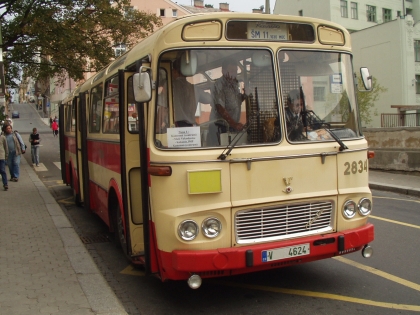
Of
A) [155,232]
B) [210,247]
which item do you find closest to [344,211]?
[210,247]

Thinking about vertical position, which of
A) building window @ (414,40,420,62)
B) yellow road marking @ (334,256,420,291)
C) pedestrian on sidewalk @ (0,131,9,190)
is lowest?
yellow road marking @ (334,256,420,291)

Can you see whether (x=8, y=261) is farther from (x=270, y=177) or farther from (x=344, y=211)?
(x=344, y=211)

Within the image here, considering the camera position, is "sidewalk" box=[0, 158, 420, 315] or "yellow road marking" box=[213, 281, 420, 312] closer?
"yellow road marking" box=[213, 281, 420, 312]

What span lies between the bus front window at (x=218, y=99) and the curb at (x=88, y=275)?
1756 mm

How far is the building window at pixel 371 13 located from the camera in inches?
2297

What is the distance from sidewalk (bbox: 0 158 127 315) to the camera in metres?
5.13

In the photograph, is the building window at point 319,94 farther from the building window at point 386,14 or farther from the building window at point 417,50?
the building window at point 386,14

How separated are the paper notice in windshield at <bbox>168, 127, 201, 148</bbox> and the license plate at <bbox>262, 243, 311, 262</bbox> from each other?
122 centimetres

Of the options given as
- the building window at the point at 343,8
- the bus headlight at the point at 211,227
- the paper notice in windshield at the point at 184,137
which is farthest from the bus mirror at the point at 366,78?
the building window at the point at 343,8

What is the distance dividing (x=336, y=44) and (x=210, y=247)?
8.62ft

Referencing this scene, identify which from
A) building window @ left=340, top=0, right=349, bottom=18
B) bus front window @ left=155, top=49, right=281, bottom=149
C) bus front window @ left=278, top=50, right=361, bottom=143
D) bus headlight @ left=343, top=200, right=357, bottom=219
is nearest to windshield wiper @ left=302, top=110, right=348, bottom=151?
bus front window @ left=278, top=50, right=361, bottom=143

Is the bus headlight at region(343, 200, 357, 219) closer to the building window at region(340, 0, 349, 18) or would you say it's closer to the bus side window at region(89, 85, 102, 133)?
the bus side window at region(89, 85, 102, 133)

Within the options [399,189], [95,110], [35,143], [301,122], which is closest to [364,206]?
[301,122]

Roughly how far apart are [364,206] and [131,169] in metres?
2.61
